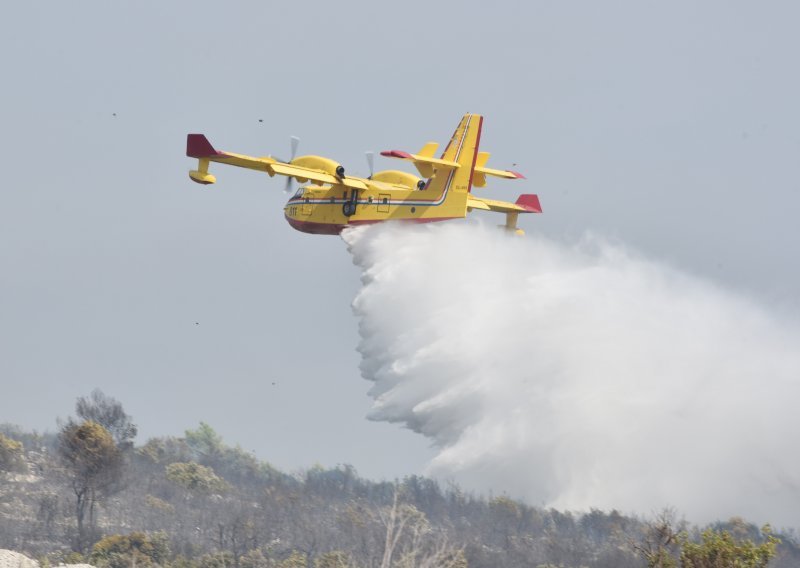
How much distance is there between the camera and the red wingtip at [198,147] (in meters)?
39.4

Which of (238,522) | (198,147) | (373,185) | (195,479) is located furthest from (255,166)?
(195,479)

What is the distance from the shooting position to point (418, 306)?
139ft

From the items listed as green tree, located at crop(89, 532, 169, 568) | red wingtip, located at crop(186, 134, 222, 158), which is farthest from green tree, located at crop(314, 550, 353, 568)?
red wingtip, located at crop(186, 134, 222, 158)

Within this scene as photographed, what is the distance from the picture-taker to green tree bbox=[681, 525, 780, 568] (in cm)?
2169

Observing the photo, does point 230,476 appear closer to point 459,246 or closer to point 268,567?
point 268,567

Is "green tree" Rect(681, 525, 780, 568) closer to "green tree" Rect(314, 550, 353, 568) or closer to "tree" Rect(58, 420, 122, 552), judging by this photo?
"green tree" Rect(314, 550, 353, 568)

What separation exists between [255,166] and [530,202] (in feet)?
32.1

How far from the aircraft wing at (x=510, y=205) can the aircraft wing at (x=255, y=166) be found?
494 cm

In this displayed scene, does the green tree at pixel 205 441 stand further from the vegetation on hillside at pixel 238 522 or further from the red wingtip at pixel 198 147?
the red wingtip at pixel 198 147

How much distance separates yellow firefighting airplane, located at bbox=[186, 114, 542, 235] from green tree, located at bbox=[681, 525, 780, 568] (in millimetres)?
18771

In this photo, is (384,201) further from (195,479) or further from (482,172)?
(195,479)

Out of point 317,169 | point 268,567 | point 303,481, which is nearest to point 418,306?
point 317,169

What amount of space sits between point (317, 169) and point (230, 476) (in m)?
60.2

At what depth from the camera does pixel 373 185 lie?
40969mm
